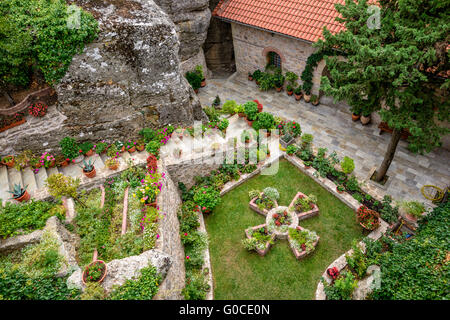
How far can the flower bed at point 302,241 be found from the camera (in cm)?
1045

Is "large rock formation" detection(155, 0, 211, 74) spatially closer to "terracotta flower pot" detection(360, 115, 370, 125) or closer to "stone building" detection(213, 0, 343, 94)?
"stone building" detection(213, 0, 343, 94)

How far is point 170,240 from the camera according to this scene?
9531 mm

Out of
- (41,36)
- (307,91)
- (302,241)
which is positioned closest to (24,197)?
(41,36)

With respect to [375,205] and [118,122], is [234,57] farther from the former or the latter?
[375,205]

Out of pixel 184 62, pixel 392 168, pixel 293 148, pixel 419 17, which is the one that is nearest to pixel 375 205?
pixel 392 168

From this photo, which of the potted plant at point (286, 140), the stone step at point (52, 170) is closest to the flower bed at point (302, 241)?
the potted plant at point (286, 140)

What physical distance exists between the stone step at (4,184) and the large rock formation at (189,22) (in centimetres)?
973

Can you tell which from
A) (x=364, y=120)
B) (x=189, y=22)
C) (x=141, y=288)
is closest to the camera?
(x=141, y=288)

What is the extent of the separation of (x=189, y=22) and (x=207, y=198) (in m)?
9.51

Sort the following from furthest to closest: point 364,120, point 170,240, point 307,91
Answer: point 307,91 < point 364,120 < point 170,240

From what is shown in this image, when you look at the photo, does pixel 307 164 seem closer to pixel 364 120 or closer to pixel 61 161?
pixel 364 120

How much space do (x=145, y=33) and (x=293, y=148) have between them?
761 cm

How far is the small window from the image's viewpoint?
665 inches

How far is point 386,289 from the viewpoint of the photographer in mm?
8047
